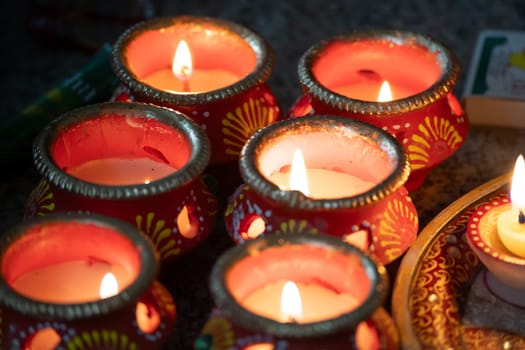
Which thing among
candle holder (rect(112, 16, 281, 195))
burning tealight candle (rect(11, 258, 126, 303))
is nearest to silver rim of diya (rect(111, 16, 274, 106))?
candle holder (rect(112, 16, 281, 195))

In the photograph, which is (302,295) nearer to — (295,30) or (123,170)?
(123,170)

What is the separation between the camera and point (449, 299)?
0.89 metres

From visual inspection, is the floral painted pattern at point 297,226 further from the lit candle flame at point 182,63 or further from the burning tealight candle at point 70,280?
the lit candle flame at point 182,63

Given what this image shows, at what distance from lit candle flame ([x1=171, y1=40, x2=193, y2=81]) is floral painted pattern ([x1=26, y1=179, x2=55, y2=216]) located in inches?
9.4

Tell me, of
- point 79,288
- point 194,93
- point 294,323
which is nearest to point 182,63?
point 194,93

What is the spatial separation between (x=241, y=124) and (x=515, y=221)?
0.95 feet

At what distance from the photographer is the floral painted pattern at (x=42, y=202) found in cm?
88

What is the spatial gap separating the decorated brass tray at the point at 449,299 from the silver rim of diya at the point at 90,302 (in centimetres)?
22

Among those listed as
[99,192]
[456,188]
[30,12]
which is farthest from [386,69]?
[30,12]

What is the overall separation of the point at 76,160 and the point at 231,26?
0.86 ft

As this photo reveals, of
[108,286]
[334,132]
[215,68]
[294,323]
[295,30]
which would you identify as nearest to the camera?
[294,323]

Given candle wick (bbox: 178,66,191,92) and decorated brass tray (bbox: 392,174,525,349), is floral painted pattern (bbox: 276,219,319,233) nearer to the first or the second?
decorated brass tray (bbox: 392,174,525,349)

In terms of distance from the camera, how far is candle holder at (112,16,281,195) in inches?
38.4

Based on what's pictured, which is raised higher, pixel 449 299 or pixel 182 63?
pixel 182 63
